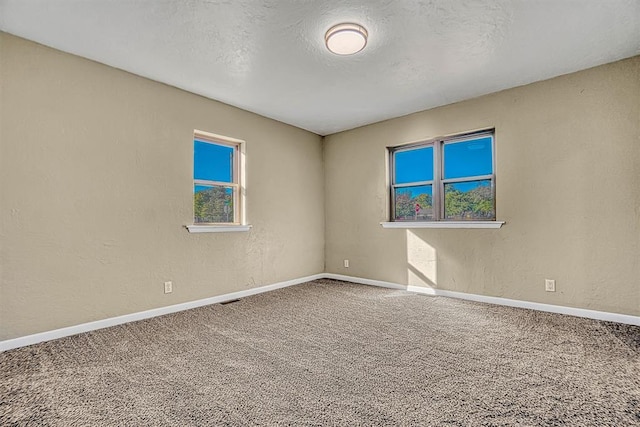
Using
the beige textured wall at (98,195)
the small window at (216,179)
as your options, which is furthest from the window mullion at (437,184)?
the small window at (216,179)

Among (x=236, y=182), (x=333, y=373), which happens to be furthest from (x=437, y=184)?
(x=333, y=373)

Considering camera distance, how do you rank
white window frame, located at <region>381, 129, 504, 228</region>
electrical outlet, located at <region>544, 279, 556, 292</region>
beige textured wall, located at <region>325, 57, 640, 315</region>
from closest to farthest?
beige textured wall, located at <region>325, 57, 640, 315</region>, electrical outlet, located at <region>544, 279, 556, 292</region>, white window frame, located at <region>381, 129, 504, 228</region>

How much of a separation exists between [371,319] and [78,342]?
2496mm

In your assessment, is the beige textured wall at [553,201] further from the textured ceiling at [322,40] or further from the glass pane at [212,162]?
the glass pane at [212,162]

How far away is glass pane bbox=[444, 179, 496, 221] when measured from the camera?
3.78 metres

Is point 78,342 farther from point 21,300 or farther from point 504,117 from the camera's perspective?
point 504,117

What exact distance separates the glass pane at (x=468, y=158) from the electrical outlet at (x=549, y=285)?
1328 mm

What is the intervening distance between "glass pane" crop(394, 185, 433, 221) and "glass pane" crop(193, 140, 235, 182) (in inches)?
93.8

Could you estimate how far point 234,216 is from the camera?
4109 millimetres

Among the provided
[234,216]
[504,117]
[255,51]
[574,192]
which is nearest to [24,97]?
[255,51]

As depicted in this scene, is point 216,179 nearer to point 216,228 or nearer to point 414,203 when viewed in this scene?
point 216,228

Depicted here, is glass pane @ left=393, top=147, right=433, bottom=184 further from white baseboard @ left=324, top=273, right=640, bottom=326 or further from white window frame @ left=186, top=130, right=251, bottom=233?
white window frame @ left=186, top=130, right=251, bottom=233

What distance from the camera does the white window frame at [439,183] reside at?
372 centimetres

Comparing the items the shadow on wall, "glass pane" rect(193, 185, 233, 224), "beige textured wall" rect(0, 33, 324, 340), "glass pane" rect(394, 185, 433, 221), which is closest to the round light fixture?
"beige textured wall" rect(0, 33, 324, 340)
